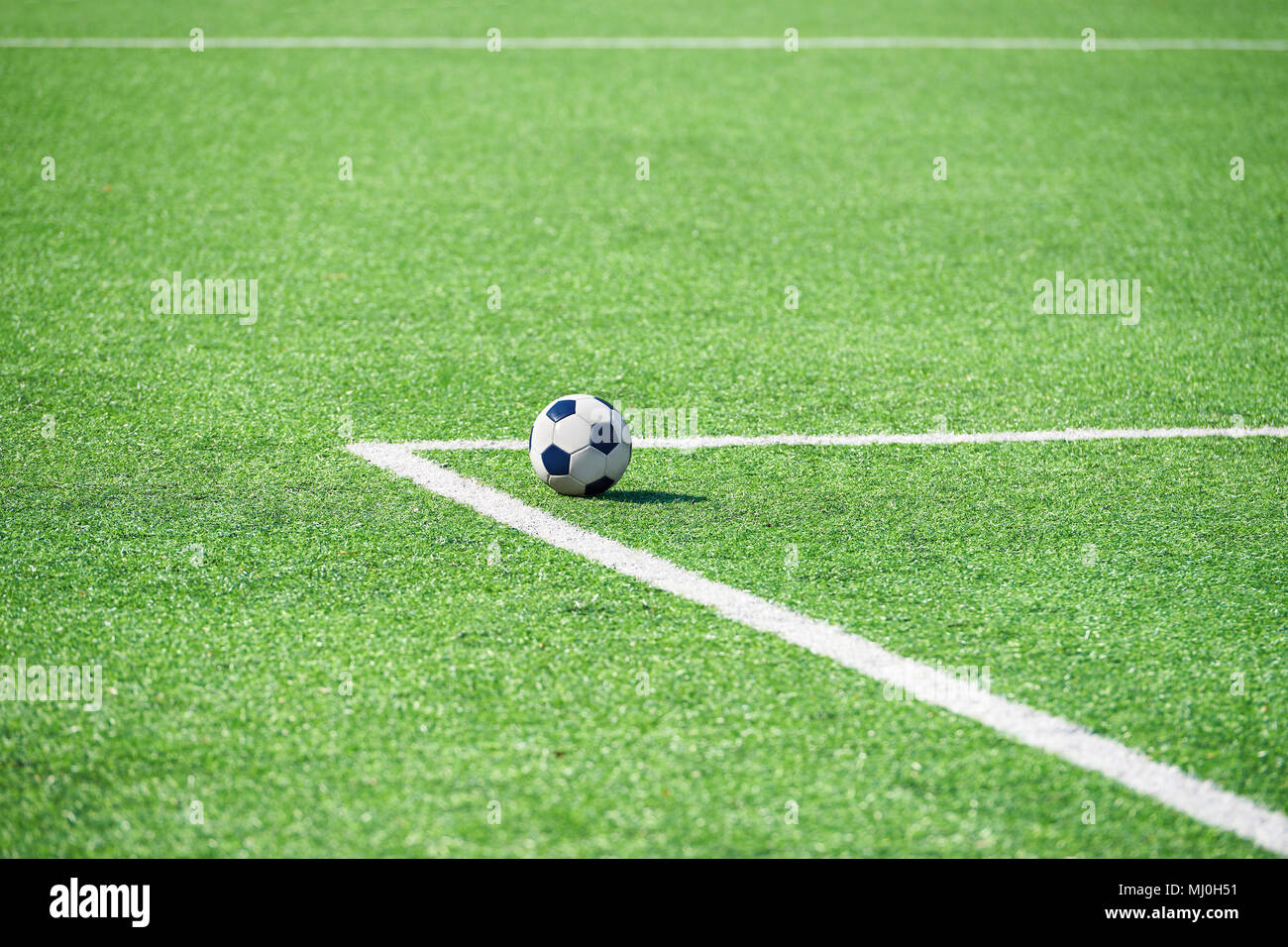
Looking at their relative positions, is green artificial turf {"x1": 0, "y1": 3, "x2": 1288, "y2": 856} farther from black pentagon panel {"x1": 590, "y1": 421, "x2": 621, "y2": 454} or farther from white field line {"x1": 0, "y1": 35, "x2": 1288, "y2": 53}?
white field line {"x1": 0, "y1": 35, "x2": 1288, "y2": 53}

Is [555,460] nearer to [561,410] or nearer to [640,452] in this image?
A: [561,410]

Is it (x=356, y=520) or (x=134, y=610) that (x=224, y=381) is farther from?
(x=134, y=610)

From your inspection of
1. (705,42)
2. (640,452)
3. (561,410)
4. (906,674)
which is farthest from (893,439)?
Answer: (705,42)

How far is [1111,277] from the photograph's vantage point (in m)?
8.42

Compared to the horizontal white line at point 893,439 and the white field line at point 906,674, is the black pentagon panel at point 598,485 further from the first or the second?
the horizontal white line at point 893,439

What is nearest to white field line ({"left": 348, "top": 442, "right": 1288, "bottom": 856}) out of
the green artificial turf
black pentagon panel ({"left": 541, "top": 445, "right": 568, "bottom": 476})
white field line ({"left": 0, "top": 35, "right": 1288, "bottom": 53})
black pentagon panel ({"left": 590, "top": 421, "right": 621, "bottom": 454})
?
the green artificial turf

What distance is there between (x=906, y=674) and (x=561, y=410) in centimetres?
200

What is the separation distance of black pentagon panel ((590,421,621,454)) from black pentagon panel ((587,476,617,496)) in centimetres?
13

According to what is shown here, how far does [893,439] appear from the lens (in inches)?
242

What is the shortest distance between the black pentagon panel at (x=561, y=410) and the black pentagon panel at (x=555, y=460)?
13cm

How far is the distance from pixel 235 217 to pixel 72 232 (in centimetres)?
108

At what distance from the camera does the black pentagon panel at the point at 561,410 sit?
5.33 meters

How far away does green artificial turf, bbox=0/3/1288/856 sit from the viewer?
349cm
